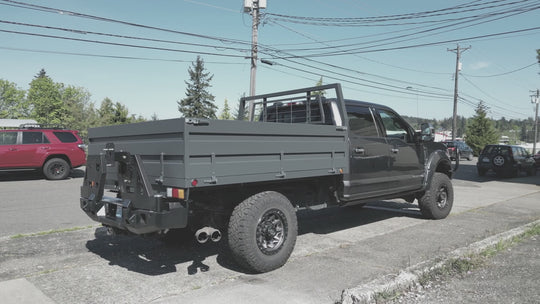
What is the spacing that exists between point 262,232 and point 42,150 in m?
11.7

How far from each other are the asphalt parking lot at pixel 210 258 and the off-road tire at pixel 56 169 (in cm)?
530

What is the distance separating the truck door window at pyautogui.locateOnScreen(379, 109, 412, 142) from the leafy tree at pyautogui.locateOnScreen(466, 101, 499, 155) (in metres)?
43.9

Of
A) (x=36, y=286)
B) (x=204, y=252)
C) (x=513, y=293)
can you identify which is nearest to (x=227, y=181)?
(x=204, y=252)

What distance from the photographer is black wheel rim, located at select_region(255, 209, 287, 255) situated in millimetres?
4230

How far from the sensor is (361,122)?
583 centimetres

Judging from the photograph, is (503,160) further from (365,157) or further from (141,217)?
(141,217)

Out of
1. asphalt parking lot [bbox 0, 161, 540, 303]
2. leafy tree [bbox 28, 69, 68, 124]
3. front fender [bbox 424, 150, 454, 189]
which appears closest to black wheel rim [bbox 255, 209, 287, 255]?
asphalt parking lot [bbox 0, 161, 540, 303]

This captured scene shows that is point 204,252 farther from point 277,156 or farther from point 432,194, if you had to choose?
point 432,194

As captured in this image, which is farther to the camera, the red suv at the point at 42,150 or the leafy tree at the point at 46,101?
the leafy tree at the point at 46,101

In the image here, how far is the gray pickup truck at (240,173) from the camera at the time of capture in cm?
375

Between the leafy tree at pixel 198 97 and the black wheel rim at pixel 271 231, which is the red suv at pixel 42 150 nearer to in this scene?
the black wheel rim at pixel 271 231

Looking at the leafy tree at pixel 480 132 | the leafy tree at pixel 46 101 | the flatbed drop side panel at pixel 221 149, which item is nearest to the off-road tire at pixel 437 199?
the flatbed drop side panel at pixel 221 149

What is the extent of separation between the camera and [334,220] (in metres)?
7.27

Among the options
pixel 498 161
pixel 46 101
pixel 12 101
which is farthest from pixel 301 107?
pixel 12 101
